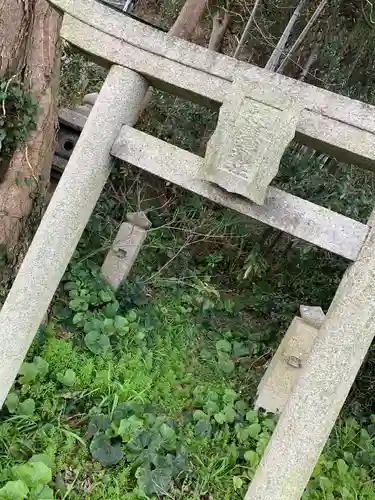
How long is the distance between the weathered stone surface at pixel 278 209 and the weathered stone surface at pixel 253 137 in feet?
0.40

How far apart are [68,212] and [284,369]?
2.24 metres

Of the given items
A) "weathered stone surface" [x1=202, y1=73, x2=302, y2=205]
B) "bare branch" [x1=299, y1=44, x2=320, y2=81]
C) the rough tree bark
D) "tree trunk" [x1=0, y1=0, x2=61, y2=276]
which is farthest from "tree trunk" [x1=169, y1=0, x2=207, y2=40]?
"weathered stone surface" [x1=202, y1=73, x2=302, y2=205]

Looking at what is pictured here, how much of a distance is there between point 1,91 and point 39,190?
768 mm

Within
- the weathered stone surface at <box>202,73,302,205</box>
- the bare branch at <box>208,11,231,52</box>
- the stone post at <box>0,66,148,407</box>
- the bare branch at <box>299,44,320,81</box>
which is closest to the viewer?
the weathered stone surface at <box>202,73,302,205</box>

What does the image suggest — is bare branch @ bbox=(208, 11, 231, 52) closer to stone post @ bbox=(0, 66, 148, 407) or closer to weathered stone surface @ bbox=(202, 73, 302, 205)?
stone post @ bbox=(0, 66, 148, 407)

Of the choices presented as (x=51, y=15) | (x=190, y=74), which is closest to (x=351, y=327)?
(x=190, y=74)

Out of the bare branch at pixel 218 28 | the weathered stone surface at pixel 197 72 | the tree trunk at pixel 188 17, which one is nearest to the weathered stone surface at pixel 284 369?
the weathered stone surface at pixel 197 72

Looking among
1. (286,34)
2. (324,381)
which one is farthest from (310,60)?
(324,381)

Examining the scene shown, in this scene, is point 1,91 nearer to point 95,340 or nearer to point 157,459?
point 95,340

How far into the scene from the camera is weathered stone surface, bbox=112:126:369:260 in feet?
7.80

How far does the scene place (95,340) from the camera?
3.76 metres

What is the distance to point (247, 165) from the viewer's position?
2297 mm

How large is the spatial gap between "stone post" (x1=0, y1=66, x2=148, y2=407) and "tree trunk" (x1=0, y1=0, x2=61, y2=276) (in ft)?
3.87

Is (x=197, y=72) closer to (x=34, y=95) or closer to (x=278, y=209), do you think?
(x=278, y=209)
